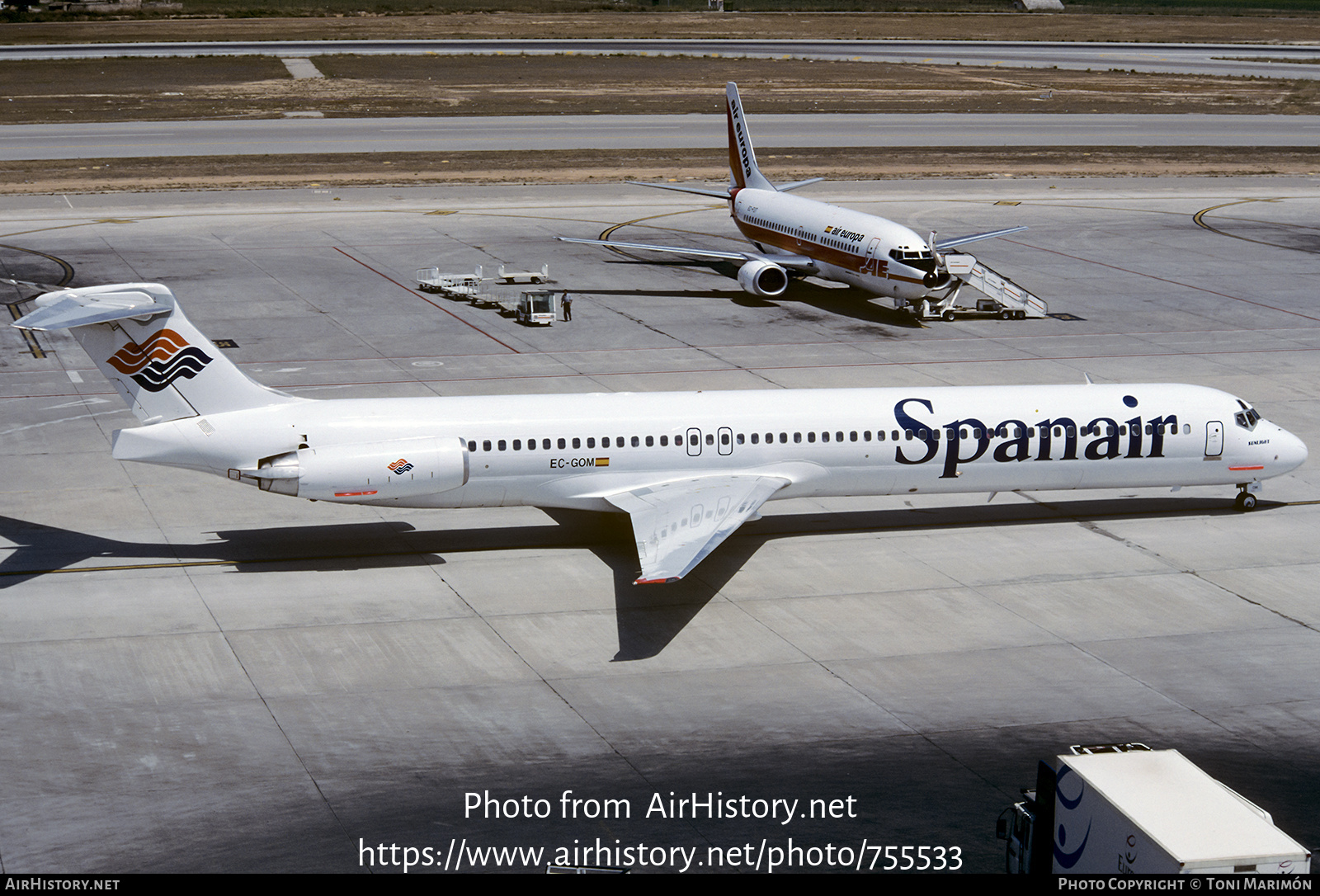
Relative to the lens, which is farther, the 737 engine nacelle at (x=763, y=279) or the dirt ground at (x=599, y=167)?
the dirt ground at (x=599, y=167)

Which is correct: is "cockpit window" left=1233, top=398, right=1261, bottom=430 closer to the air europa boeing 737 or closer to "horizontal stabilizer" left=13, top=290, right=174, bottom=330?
the air europa boeing 737

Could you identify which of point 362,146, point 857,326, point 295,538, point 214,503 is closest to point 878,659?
point 295,538

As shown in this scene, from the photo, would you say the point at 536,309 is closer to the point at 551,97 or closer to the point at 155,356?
the point at 155,356

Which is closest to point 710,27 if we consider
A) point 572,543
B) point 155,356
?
point 572,543

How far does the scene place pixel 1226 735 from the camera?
22.7 meters

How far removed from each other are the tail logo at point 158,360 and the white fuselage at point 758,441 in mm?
950

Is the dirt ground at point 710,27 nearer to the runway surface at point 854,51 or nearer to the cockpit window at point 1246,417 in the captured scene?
the runway surface at point 854,51

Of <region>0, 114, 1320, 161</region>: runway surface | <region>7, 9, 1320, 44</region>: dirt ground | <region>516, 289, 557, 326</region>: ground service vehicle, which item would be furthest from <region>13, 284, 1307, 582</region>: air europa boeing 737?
<region>7, 9, 1320, 44</region>: dirt ground

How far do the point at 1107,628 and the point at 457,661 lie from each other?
41.3 ft

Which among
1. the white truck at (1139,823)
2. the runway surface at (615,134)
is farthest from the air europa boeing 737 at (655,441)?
the runway surface at (615,134)

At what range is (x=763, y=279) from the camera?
5575cm

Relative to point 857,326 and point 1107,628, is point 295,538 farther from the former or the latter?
point 857,326

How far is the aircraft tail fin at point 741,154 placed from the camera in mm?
61688

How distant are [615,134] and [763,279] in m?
45.9
